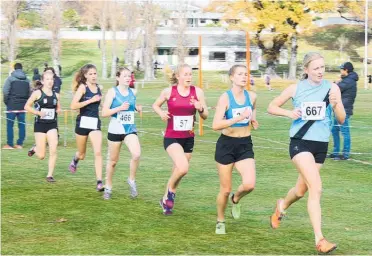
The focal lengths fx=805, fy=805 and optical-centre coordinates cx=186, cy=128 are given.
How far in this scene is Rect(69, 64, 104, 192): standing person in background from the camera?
11617mm

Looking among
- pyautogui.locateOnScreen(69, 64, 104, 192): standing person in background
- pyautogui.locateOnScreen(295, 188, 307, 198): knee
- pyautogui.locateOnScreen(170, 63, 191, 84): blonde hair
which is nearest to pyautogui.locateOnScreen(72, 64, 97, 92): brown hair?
pyautogui.locateOnScreen(69, 64, 104, 192): standing person in background

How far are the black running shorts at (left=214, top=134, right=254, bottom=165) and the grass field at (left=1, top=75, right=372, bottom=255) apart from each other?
813mm

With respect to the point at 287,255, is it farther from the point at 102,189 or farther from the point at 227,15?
the point at 227,15

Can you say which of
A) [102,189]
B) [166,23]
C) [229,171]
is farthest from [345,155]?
[166,23]

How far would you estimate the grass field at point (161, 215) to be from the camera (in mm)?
8141

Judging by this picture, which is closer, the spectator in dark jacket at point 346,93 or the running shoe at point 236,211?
the running shoe at point 236,211

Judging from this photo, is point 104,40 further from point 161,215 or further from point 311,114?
point 311,114

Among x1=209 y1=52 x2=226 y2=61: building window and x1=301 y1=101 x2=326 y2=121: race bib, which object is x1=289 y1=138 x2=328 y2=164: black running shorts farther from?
x1=209 y1=52 x2=226 y2=61: building window

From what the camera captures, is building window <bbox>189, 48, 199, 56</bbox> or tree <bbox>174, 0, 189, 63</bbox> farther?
building window <bbox>189, 48, 199, 56</bbox>

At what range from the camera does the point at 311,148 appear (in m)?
8.13

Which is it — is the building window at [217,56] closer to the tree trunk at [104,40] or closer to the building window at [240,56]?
the building window at [240,56]

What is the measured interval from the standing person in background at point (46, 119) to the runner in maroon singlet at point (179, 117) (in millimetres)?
3195

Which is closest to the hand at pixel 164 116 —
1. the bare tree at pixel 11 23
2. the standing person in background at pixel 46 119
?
the standing person in background at pixel 46 119

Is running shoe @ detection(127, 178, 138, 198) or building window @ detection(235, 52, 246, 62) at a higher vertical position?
building window @ detection(235, 52, 246, 62)
